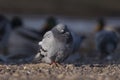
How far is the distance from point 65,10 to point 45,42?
64.7ft

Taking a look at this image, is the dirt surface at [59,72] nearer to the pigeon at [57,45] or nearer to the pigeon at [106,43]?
the pigeon at [57,45]

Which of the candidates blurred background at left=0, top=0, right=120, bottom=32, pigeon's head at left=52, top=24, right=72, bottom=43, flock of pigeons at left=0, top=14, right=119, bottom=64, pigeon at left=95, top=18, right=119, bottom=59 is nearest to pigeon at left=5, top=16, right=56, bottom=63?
flock of pigeons at left=0, top=14, right=119, bottom=64

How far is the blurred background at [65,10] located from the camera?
28.8 meters

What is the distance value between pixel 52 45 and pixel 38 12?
63.8 feet

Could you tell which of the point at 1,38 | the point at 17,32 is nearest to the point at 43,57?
the point at 1,38

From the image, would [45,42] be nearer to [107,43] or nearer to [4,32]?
[107,43]

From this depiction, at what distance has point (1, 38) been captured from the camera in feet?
57.8

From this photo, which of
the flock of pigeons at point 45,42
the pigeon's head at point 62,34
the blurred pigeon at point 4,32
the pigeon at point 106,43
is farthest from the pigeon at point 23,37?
the pigeon's head at point 62,34

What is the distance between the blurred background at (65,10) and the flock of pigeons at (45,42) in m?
7.44

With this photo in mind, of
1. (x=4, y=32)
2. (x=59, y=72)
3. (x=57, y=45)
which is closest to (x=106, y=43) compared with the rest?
(x=4, y=32)

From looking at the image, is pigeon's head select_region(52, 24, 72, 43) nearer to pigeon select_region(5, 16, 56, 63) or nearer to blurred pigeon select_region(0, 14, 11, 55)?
blurred pigeon select_region(0, 14, 11, 55)

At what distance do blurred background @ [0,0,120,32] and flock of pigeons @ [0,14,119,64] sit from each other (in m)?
7.44

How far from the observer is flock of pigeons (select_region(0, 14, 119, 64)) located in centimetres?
1138

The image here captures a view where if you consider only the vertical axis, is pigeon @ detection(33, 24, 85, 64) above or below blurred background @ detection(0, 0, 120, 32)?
below
